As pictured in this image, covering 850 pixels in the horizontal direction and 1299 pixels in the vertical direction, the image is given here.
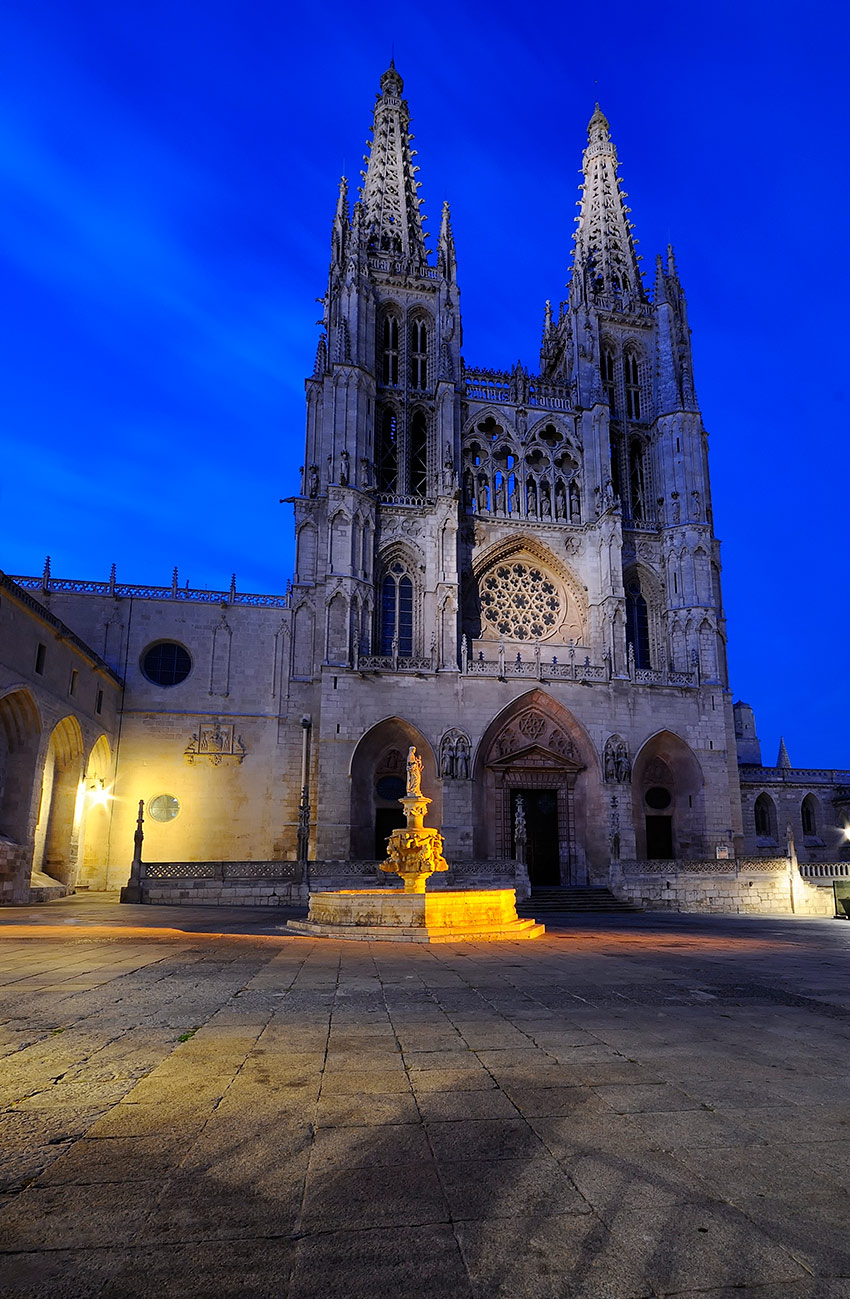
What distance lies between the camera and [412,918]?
11.6m

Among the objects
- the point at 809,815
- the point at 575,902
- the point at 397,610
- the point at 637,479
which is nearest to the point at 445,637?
the point at 397,610

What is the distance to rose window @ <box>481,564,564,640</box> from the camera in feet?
103

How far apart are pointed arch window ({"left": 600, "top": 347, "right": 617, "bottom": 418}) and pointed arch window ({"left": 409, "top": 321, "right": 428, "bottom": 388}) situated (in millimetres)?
8313

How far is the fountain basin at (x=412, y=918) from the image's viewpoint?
1117 cm

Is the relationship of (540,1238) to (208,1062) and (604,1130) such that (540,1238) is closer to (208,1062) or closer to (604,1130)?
(604,1130)

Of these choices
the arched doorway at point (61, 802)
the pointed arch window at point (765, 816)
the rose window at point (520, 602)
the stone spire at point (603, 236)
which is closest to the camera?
the arched doorway at point (61, 802)

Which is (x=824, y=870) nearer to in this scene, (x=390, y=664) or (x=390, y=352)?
(x=390, y=664)

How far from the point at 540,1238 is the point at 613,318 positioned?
38727mm

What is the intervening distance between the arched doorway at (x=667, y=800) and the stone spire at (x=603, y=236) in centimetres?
2158

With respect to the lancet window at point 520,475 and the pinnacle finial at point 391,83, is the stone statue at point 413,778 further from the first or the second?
the pinnacle finial at point 391,83

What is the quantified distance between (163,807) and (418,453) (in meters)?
18.0

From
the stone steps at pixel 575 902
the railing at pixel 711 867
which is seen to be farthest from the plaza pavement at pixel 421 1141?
the railing at pixel 711 867

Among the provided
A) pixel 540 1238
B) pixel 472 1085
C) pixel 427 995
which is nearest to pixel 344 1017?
pixel 427 995

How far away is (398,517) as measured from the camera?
3038 centimetres
